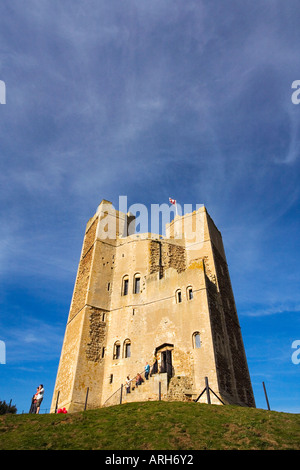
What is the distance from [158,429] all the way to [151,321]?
41.3 feet

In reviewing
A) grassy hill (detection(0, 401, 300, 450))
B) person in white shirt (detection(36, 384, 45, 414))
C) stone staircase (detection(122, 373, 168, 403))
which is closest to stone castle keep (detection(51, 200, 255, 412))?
stone staircase (detection(122, 373, 168, 403))

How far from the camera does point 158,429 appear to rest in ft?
44.8

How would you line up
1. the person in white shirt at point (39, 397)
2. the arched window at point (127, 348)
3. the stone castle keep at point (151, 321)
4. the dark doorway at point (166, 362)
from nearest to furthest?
1. the person in white shirt at point (39, 397)
2. the stone castle keep at point (151, 321)
3. the dark doorway at point (166, 362)
4. the arched window at point (127, 348)

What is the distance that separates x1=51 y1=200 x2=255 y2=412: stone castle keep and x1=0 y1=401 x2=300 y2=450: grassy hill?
3940mm

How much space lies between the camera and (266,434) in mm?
12797

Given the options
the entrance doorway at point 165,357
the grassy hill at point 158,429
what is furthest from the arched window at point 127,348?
the grassy hill at point 158,429

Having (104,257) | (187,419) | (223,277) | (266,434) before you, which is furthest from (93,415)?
(223,277)

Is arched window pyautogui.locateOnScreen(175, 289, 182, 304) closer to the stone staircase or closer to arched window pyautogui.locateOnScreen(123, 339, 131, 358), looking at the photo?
arched window pyautogui.locateOnScreen(123, 339, 131, 358)

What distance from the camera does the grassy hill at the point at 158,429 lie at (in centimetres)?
1216

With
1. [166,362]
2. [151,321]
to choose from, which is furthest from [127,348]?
[166,362]

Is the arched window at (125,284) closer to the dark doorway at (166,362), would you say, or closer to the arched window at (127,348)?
the arched window at (127,348)

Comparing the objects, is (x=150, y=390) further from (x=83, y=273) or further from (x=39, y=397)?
(x=83, y=273)

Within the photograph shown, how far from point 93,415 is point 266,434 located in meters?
8.23

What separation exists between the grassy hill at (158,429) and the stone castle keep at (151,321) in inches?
155
